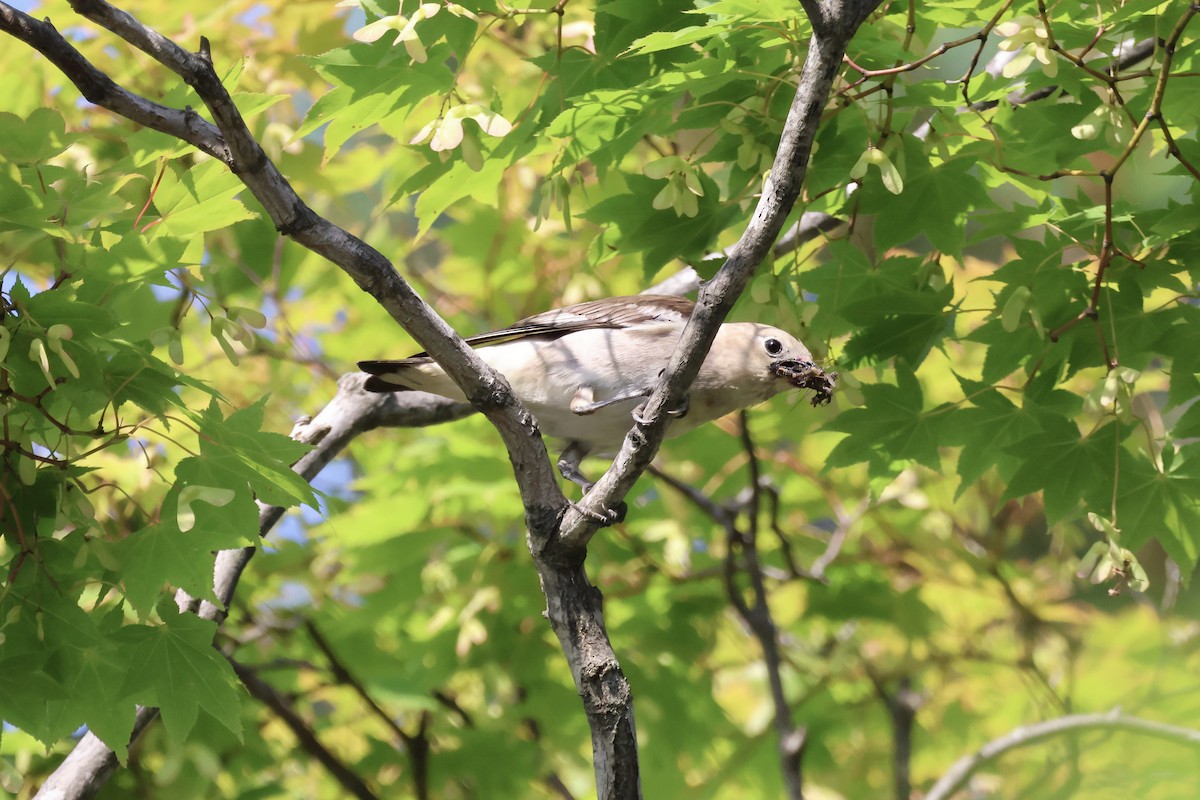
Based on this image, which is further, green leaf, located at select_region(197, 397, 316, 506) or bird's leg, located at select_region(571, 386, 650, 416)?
bird's leg, located at select_region(571, 386, 650, 416)

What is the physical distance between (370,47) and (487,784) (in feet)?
11.7

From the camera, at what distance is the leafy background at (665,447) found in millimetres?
3057

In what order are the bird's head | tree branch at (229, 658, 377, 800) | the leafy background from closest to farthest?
1. the leafy background
2. the bird's head
3. tree branch at (229, 658, 377, 800)

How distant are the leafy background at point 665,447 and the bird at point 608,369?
11.4 inches

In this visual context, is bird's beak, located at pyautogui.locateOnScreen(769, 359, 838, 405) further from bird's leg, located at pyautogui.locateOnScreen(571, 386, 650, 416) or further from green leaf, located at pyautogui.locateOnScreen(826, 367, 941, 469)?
bird's leg, located at pyautogui.locateOnScreen(571, 386, 650, 416)

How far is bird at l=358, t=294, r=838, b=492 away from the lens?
13.6ft

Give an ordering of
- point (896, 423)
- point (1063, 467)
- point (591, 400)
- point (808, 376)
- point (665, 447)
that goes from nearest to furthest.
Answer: point (1063, 467) < point (896, 423) < point (808, 376) < point (591, 400) < point (665, 447)

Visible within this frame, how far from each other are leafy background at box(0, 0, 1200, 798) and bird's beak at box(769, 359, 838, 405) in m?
0.12

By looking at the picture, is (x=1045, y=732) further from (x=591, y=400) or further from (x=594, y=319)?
(x=594, y=319)

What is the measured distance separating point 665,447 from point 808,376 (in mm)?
1750

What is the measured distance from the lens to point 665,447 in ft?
18.2

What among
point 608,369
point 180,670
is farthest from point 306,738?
point 608,369

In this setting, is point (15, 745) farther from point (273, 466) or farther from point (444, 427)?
point (273, 466)

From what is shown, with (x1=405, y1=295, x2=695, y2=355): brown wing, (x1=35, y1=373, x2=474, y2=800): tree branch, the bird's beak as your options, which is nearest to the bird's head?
the bird's beak
